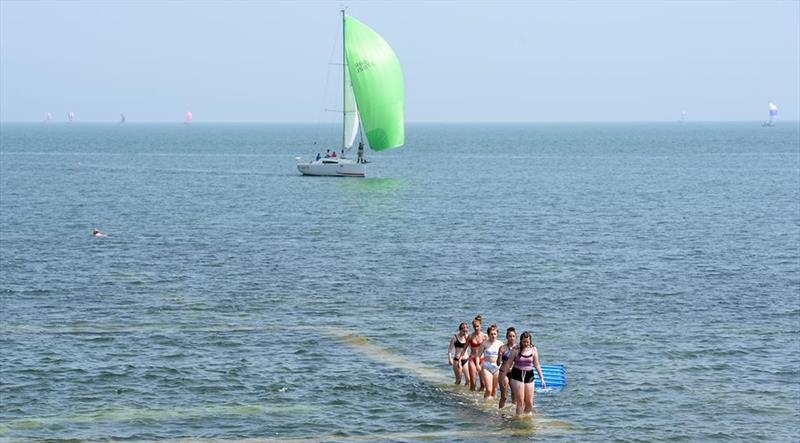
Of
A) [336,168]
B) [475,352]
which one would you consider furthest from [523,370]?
[336,168]

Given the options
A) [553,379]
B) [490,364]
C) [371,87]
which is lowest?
[553,379]

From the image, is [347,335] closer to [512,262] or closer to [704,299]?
[704,299]

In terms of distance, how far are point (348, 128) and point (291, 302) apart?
72804mm

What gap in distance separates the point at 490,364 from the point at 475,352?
730mm

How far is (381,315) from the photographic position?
1873 inches

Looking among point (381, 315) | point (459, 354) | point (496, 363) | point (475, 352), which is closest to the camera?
point (496, 363)

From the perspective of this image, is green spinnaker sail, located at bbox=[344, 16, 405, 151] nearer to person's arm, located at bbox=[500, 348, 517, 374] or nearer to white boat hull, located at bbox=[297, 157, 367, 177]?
white boat hull, located at bbox=[297, 157, 367, 177]

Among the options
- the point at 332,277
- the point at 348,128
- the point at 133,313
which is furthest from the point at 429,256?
the point at 348,128

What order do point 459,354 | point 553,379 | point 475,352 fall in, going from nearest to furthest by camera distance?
1. point 475,352
2. point 459,354
3. point 553,379

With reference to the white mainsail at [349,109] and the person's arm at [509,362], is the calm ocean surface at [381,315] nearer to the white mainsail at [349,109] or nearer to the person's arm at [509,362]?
the person's arm at [509,362]

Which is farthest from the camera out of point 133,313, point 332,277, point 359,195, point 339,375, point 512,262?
point 359,195

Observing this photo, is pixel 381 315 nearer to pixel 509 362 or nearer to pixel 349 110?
pixel 509 362

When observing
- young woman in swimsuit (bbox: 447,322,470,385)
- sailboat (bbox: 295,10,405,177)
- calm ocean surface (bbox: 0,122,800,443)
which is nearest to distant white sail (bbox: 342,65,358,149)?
sailboat (bbox: 295,10,405,177)

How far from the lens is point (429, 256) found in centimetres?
6669
